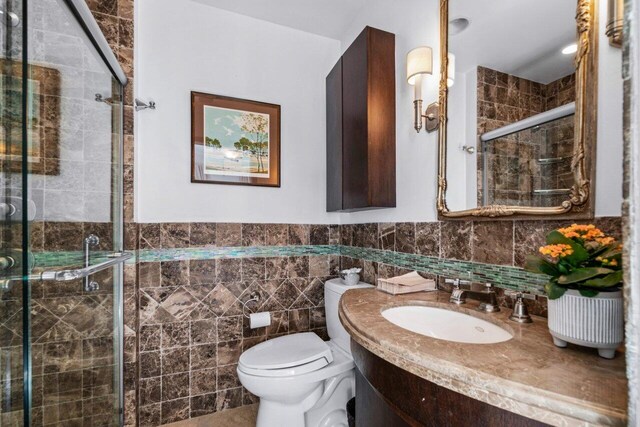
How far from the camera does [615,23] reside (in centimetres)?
77

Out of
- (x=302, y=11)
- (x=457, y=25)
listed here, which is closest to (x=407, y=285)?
(x=457, y=25)

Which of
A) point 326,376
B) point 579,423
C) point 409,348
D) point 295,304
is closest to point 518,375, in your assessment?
point 579,423

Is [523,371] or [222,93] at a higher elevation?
[222,93]

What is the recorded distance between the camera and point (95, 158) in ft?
4.70

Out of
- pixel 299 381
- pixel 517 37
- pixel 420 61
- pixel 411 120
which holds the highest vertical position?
pixel 420 61

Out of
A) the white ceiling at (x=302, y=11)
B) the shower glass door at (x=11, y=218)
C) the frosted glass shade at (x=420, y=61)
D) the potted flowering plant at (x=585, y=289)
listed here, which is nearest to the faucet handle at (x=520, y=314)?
the potted flowering plant at (x=585, y=289)

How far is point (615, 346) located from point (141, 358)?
2.05m

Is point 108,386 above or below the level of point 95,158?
below

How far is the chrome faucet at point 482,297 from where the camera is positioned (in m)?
1.02

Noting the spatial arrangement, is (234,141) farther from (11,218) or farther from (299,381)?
(299,381)

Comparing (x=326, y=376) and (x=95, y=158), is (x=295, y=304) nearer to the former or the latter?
(x=326, y=376)

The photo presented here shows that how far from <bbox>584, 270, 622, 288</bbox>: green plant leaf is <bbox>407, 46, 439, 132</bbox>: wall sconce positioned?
0.95m

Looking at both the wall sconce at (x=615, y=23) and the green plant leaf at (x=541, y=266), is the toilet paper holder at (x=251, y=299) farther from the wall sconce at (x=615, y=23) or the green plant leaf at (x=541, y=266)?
the wall sconce at (x=615, y=23)

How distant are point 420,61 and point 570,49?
2.08ft
